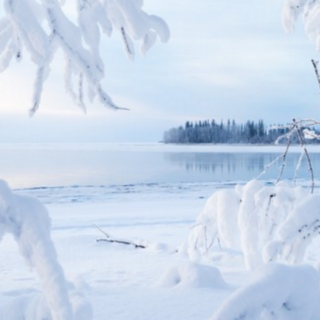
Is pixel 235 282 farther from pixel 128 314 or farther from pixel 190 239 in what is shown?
pixel 128 314

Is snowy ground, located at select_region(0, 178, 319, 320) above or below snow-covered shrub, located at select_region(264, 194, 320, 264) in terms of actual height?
below

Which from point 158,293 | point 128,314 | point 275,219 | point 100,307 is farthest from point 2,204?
point 275,219

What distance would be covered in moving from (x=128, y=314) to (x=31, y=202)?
77.9 inches

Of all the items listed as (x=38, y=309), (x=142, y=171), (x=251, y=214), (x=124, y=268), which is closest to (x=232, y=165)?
(x=142, y=171)

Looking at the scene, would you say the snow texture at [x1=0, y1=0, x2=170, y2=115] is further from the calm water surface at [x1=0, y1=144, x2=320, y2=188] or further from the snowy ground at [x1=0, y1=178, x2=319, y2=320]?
the calm water surface at [x1=0, y1=144, x2=320, y2=188]

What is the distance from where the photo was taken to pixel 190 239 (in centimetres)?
543

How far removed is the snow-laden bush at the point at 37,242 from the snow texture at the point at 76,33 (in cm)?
28

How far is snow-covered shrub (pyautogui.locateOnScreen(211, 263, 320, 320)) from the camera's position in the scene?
6.50 ft

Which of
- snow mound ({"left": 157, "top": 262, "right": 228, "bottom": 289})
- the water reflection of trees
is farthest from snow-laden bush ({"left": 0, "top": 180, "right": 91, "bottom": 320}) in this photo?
the water reflection of trees

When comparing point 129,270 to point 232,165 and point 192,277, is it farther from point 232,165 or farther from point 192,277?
point 232,165

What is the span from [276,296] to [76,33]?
141 centimetres

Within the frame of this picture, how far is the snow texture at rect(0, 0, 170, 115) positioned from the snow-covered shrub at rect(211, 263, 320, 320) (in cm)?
102

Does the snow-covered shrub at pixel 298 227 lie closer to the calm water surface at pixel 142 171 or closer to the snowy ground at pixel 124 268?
the snowy ground at pixel 124 268

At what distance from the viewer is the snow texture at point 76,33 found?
1.45m
